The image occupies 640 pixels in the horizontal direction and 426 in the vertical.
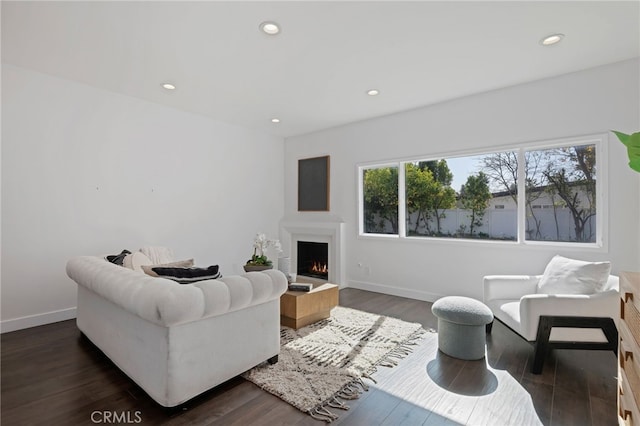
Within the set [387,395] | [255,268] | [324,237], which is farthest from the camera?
[324,237]

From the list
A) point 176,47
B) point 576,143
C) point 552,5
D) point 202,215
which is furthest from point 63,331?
point 576,143

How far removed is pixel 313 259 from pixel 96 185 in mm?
3439

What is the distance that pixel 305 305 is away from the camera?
3.21 meters

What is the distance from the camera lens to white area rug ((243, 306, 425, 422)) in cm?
203

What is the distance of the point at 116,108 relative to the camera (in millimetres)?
3855

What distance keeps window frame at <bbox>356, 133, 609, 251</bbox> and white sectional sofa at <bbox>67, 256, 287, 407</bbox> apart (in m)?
2.78

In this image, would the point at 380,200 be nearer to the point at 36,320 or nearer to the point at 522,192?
the point at 522,192

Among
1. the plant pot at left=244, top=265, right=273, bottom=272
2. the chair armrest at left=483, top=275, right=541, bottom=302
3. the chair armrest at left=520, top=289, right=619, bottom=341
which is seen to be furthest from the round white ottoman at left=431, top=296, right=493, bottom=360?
the plant pot at left=244, top=265, right=273, bottom=272

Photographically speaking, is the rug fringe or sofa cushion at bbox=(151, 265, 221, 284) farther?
sofa cushion at bbox=(151, 265, 221, 284)

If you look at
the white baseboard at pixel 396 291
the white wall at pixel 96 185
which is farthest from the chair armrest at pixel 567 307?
the white wall at pixel 96 185

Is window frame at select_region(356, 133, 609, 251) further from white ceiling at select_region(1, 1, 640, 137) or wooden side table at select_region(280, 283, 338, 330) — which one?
wooden side table at select_region(280, 283, 338, 330)

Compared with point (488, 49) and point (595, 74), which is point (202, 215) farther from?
point (595, 74)

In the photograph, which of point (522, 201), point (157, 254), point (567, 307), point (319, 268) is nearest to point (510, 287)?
point (567, 307)

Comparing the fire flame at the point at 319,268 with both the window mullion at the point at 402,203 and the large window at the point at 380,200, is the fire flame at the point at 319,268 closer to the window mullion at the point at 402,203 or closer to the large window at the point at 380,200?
the large window at the point at 380,200
